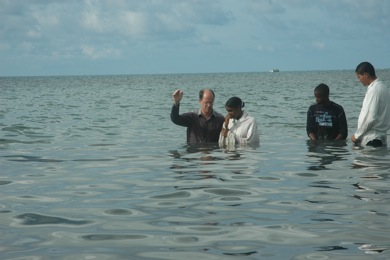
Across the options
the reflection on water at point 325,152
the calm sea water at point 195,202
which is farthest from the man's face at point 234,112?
the reflection on water at point 325,152

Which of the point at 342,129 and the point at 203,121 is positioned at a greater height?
the point at 203,121

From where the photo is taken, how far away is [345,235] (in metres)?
5.30

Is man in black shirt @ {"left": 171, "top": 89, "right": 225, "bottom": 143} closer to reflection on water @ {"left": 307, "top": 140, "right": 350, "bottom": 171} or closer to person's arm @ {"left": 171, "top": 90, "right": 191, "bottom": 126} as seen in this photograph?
person's arm @ {"left": 171, "top": 90, "right": 191, "bottom": 126}

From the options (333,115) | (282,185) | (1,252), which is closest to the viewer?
(1,252)

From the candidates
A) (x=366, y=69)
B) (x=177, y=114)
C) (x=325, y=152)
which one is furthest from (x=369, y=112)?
(x=177, y=114)

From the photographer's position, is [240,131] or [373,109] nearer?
[373,109]

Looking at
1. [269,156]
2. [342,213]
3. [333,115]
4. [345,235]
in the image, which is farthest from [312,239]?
[333,115]

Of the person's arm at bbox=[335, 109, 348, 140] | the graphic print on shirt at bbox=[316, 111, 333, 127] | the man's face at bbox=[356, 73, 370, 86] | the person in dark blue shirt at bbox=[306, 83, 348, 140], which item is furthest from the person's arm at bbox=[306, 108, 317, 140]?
the man's face at bbox=[356, 73, 370, 86]

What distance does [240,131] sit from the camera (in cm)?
1131

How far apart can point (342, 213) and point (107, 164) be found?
514cm

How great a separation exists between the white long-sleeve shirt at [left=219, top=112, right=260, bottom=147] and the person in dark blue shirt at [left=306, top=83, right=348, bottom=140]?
1.45 metres

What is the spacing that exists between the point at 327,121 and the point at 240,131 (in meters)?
1.94

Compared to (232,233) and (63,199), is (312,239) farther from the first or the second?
(63,199)

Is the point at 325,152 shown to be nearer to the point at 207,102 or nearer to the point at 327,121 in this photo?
the point at 327,121
